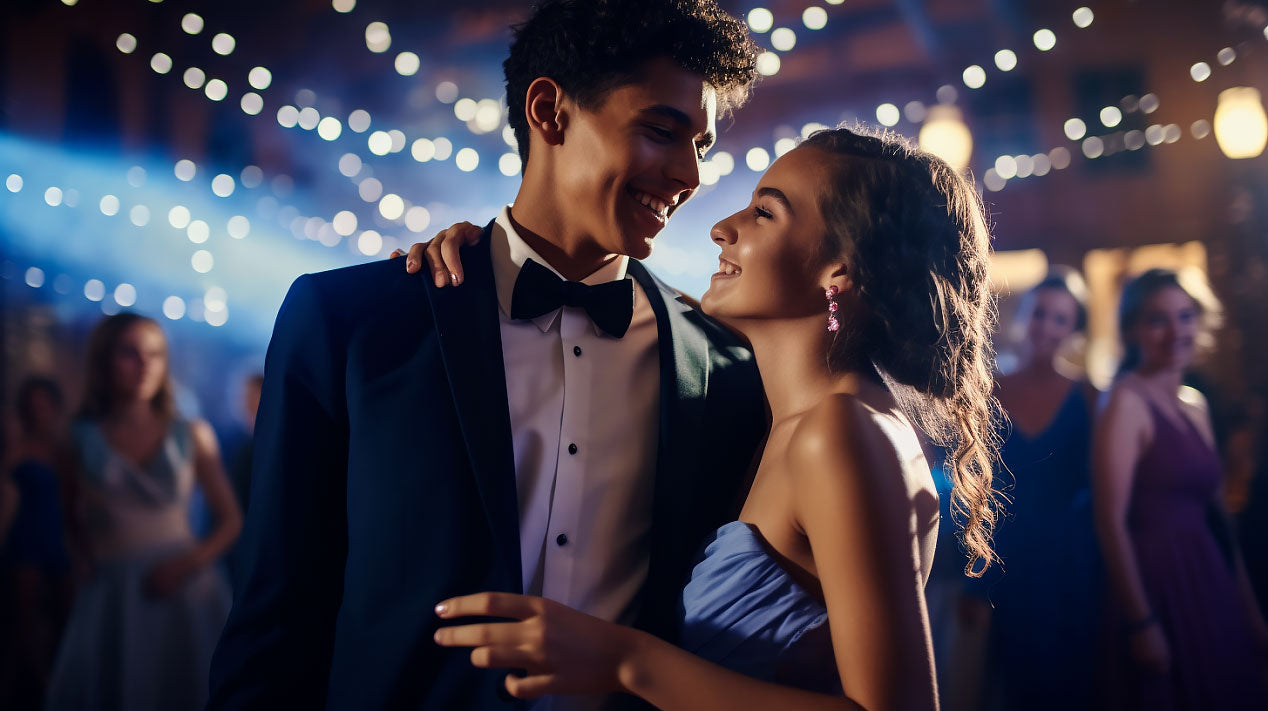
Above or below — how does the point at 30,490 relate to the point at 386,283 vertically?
below

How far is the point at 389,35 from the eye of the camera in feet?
21.0

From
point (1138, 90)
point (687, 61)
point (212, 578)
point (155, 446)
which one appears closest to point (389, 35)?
point (155, 446)

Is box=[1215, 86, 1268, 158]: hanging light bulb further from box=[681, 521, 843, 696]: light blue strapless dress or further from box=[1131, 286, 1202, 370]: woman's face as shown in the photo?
box=[681, 521, 843, 696]: light blue strapless dress

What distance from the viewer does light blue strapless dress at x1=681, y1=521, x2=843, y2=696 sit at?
4.38 ft

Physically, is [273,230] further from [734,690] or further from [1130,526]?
[734,690]

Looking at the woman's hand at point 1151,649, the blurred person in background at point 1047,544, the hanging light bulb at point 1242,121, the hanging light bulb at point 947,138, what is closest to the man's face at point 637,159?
the blurred person in background at point 1047,544

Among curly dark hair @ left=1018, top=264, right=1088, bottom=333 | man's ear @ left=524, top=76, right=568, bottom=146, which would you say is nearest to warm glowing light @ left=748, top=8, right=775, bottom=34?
curly dark hair @ left=1018, top=264, right=1088, bottom=333

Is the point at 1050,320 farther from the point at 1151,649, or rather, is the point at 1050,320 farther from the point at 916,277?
the point at 916,277

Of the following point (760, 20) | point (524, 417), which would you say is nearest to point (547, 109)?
point (524, 417)

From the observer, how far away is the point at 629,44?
1541 millimetres

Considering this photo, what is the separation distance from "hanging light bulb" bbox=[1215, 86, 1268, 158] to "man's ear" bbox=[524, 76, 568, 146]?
5266 millimetres

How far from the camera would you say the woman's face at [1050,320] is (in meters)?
3.61

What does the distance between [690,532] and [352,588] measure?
546mm

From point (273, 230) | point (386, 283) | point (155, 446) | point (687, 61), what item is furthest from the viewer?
point (273, 230)
